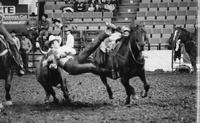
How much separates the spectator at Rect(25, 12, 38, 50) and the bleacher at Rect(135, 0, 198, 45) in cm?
428

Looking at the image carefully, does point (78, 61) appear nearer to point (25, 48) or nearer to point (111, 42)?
point (111, 42)

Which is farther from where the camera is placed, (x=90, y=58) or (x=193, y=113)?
(x=90, y=58)

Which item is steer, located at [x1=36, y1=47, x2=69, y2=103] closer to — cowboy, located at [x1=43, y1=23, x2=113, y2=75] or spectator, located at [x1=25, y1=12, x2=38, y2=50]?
cowboy, located at [x1=43, y1=23, x2=113, y2=75]

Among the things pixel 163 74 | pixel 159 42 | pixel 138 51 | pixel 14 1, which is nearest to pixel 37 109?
pixel 138 51

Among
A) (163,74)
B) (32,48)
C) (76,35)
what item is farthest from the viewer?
(76,35)

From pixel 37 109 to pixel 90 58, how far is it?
1.38m

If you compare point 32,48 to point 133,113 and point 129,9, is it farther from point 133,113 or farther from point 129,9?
point 133,113

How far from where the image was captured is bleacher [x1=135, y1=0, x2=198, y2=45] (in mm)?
17375

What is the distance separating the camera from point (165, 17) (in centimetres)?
1811

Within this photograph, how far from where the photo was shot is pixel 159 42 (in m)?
17.3

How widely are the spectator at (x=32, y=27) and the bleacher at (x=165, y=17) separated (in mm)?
4282

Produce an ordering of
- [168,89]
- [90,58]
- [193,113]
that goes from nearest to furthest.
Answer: [193,113] < [90,58] < [168,89]

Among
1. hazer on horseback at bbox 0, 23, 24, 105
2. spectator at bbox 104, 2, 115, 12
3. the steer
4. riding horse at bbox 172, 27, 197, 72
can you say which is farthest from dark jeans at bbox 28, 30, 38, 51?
the steer

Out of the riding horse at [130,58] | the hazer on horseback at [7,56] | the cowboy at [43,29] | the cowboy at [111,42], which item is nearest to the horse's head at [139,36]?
the riding horse at [130,58]
